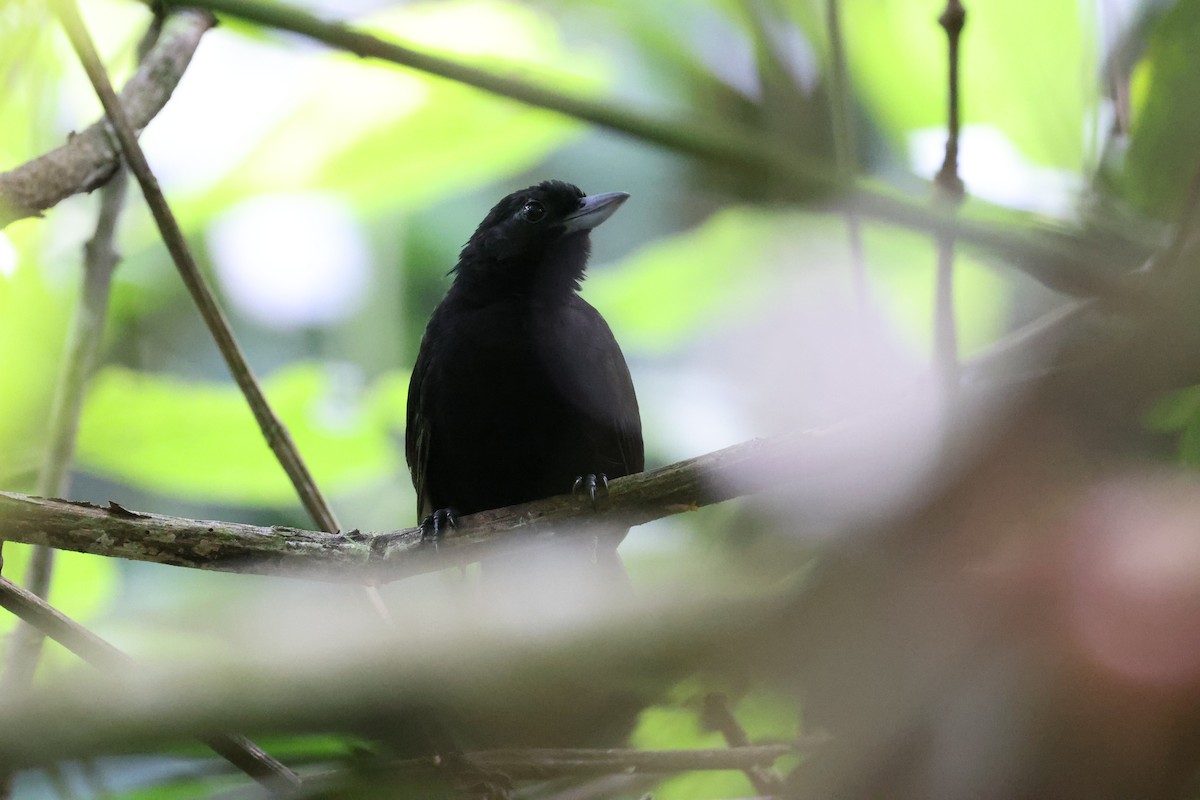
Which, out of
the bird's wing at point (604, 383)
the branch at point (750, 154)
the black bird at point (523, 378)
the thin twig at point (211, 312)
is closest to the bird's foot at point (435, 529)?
the thin twig at point (211, 312)

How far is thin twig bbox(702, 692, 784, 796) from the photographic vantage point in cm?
74

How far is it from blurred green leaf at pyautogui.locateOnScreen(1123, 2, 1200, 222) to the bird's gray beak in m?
1.84

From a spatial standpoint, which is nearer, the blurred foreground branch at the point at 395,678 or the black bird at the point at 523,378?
the blurred foreground branch at the point at 395,678

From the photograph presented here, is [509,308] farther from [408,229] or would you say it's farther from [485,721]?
[485,721]

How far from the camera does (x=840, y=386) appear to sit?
143 centimetres

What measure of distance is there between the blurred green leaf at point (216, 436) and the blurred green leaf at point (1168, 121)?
1673mm

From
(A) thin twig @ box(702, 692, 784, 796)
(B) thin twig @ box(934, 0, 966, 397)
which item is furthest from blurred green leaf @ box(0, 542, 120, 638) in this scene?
(B) thin twig @ box(934, 0, 966, 397)

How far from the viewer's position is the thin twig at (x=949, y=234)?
3.07 feet

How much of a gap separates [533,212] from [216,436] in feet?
4.42

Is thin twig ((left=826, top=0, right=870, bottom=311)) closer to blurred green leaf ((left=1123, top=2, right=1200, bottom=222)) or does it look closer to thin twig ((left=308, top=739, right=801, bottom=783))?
blurred green leaf ((left=1123, top=2, right=1200, bottom=222))

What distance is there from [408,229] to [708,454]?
1.85 metres

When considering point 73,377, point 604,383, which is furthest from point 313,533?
point 604,383

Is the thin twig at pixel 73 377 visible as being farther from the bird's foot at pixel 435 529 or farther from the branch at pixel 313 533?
the bird's foot at pixel 435 529

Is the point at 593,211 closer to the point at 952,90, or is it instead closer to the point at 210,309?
the point at 210,309
